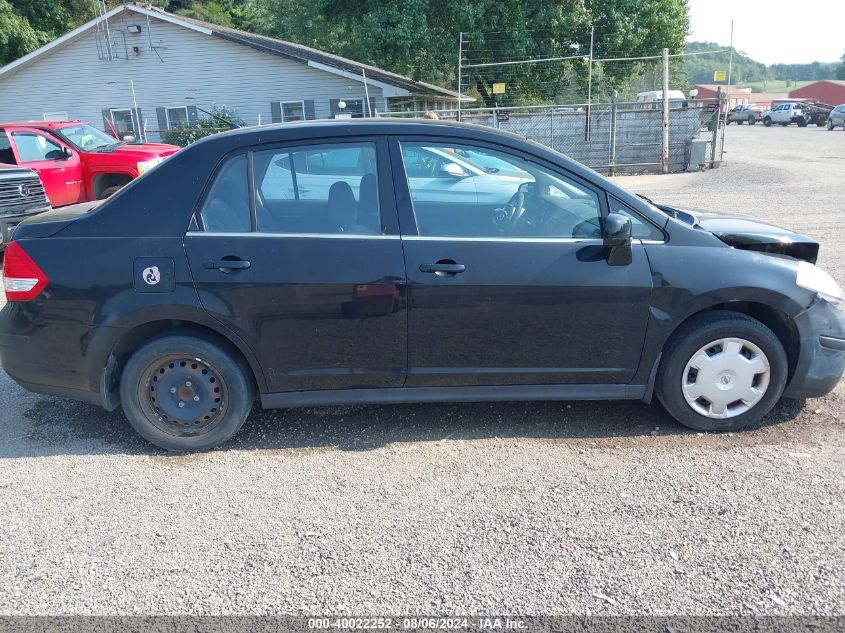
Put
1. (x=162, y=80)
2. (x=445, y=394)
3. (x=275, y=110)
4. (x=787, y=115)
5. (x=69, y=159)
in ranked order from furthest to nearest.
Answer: (x=787, y=115) < (x=162, y=80) < (x=275, y=110) < (x=69, y=159) < (x=445, y=394)

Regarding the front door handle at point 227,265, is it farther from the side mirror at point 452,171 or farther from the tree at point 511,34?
the tree at point 511,34

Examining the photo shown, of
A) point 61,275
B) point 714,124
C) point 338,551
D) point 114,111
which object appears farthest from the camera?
point 114,111

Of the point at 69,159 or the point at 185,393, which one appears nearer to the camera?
the point at 185,393

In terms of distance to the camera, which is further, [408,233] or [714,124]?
[714,124]

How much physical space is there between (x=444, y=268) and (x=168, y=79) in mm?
25550

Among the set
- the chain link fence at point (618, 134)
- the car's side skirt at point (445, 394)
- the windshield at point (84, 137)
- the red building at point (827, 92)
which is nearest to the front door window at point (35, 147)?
the windshield at point (84, 137)

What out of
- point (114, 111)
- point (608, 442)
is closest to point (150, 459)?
point (608, 442)

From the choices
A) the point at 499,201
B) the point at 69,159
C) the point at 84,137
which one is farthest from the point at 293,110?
the point at 499,201

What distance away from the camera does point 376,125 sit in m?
3.85

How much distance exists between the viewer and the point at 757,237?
4055mm

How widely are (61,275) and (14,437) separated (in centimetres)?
121

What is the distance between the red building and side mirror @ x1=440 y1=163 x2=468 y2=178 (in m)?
73.6

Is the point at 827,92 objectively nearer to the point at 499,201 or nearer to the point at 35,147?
the point at 35,147

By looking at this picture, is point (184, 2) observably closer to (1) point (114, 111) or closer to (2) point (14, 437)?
(1) point (114, 111)
